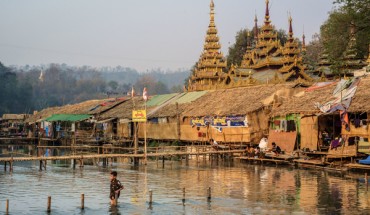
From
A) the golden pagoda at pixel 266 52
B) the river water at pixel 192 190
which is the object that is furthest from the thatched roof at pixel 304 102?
the golden pagoda at pixel 266 52

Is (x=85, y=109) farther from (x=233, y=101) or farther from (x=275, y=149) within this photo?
(x=275, y=149)

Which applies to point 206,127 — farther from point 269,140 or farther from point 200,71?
point 200,71

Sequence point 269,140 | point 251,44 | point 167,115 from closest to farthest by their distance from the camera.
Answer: point 269,140 → point 167,115 → point 251,44

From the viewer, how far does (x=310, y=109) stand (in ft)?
121

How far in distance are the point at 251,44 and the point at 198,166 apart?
45.0 metres

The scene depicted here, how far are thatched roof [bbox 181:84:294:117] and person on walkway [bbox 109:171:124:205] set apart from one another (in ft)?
69.1

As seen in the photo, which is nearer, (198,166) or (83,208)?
(83,208)

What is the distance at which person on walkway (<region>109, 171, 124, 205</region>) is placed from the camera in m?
21.7

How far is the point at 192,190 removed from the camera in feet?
88.1

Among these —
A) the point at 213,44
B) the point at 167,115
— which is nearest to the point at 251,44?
the point at 213,44

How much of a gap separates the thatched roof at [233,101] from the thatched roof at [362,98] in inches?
334

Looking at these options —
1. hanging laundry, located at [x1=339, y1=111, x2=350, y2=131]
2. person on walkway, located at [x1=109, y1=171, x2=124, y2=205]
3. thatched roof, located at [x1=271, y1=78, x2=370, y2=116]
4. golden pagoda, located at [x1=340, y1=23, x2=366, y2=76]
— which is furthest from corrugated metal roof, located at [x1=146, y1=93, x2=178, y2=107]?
person on walkway, located at [x1=109, y1=171, x2=124, y2=205]

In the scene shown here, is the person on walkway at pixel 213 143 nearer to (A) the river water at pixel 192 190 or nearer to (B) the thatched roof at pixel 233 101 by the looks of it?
(B) the thatched roof at pixel 233 101

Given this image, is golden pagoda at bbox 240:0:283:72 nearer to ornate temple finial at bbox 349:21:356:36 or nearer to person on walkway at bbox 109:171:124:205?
ornate temple finial at bbox 349:21:356:36
